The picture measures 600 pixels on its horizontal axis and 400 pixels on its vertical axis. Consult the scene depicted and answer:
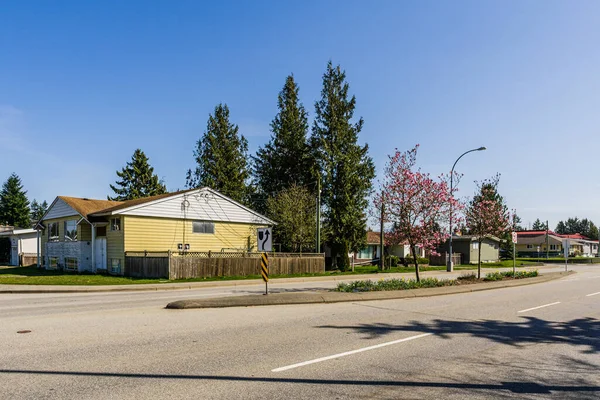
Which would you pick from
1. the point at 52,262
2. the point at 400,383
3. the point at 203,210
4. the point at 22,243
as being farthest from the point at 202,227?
the point at 400,383

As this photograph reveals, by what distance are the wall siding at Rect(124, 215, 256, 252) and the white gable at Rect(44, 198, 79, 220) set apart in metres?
6.36

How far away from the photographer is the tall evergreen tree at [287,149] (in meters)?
50.6

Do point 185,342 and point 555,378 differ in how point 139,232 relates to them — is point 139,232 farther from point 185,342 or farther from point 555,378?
point 555,378

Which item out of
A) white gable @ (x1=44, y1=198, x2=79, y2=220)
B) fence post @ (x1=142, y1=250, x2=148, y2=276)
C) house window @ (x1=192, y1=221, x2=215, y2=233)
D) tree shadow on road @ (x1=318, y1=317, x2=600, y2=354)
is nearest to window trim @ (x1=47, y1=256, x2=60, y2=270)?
white gable @ (x1=44, y1=198, x2=79, y2=220)

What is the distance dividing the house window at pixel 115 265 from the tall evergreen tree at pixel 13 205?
213 ft

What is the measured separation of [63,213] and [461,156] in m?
29.6

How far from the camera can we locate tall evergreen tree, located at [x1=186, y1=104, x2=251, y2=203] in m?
54.7

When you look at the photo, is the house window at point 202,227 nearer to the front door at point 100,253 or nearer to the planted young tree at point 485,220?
the front door at point 100,253

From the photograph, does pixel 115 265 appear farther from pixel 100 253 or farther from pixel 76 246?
pixel 76 246

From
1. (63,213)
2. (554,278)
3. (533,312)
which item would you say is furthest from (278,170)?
(533,312)

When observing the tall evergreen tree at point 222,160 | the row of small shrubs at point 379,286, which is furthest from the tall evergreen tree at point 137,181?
the row of small shrubs at point 379,286

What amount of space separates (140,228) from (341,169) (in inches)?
804

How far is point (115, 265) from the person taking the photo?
99.7 ft

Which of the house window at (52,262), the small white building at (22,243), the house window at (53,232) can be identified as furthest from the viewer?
the small white building at (22,243)
